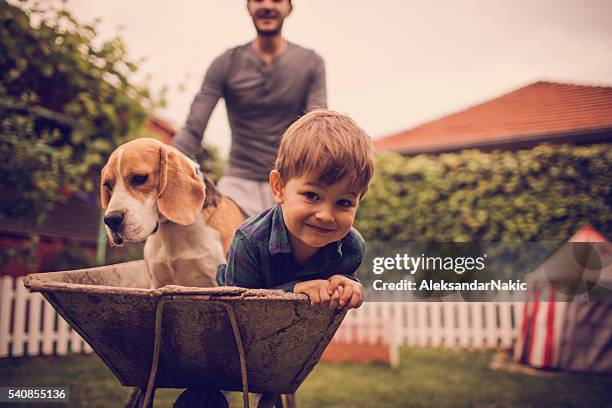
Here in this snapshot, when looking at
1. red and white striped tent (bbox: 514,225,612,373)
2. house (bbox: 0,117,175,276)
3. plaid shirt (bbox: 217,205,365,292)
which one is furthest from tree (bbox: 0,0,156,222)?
red and white striped tent (bbox: 514,225,612,373)

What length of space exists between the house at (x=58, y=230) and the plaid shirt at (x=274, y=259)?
4883 mm

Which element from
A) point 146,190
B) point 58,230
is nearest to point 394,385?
point 146,190

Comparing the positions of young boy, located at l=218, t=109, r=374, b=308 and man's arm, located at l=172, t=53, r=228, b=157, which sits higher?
man's arm, located at l=172, t=53, r=228, b=157

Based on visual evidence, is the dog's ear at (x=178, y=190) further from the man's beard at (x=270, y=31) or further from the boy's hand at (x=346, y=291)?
the man's beard at (x=270, y=31)

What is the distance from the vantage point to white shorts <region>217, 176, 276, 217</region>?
110 inches

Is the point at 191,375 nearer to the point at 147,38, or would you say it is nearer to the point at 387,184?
the point at 147,38

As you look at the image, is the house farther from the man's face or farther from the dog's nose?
the dog's nose

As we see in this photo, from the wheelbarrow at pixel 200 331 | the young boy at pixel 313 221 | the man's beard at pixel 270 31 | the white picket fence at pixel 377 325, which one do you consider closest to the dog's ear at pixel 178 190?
the young boy at pixel 313 221

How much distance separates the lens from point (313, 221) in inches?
61.7

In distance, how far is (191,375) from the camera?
1.71 meters

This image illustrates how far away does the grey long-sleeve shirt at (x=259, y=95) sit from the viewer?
9.57 ft

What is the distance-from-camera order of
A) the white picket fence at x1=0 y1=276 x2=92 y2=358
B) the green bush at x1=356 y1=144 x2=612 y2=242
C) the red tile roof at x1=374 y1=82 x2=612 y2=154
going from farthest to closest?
the red tile roof at x1=374 y1=82 x2=612 y2=154 → the green bush at x1=356 y1=144 x2=612 y2=242 → the white picket fence at x1=0 y1=276 x2=92 y2=358

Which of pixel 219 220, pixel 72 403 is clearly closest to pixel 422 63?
pixel 219 220

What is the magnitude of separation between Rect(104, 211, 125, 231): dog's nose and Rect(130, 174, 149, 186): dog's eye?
195 mm
